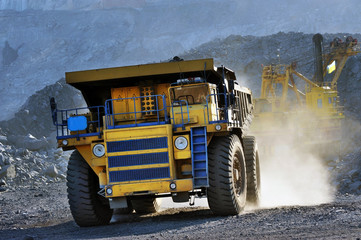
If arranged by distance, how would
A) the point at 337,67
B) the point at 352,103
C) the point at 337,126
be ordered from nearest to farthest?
1. the point at 337,126
2. the point at 337,67
3. the point at 352,103

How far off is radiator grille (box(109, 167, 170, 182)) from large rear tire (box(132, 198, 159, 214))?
301 centimetres

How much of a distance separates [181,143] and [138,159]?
0.78 meters

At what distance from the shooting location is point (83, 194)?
31.4ft

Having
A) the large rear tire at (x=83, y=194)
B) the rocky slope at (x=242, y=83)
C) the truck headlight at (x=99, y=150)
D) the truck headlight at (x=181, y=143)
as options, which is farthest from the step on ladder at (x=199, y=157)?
the rocky slope at (x=242, y=83)

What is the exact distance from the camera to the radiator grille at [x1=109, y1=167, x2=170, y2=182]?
9086 millimetres

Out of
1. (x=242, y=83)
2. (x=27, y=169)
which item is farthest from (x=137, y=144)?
(x=242, y=83)

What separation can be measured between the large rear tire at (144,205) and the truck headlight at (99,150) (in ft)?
9.72

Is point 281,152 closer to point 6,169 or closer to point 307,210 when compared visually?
point 6,169

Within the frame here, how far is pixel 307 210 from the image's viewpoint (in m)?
9.20

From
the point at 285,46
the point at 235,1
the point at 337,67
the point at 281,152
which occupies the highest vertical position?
the point at 235,1

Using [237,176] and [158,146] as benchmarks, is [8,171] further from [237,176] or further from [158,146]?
[158,146]

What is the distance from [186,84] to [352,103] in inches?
1357

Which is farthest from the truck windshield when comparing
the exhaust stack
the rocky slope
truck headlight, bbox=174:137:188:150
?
the exhaust stack

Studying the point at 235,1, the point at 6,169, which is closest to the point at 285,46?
the point at 6,169
